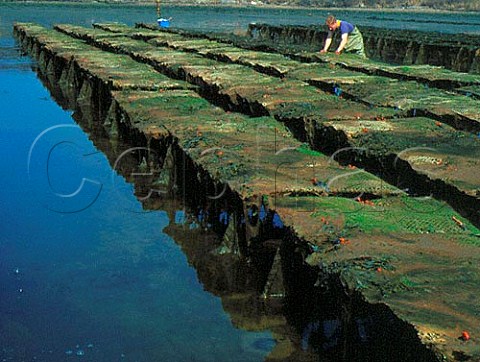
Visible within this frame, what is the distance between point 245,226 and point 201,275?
0.70 meters

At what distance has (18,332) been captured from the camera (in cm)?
584

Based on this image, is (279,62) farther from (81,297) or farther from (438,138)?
(81,297)

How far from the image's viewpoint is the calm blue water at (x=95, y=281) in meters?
5.70

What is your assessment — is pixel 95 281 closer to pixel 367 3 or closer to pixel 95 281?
pixel 95 281

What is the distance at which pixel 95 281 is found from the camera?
685 centimetres

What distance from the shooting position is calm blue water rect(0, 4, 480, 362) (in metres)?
5.70

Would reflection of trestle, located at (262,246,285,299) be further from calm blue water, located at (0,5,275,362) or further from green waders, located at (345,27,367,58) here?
green waders, located at (345,27,367,58)

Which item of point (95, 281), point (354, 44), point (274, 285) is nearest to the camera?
point (274, 285)

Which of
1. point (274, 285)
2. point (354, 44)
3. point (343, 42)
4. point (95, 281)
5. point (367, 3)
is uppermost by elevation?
point (343, 42)

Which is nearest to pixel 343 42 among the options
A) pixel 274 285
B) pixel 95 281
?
pixel 274 285

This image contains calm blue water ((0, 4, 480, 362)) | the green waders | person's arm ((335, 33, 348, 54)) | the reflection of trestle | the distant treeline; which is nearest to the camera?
calm blue water ((0, 4, 480, 362))

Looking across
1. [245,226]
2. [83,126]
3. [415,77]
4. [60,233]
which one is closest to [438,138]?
[245,226]

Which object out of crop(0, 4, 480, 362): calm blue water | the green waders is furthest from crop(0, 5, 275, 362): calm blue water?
the green waders

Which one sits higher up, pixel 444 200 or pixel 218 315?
pixel 444 200
